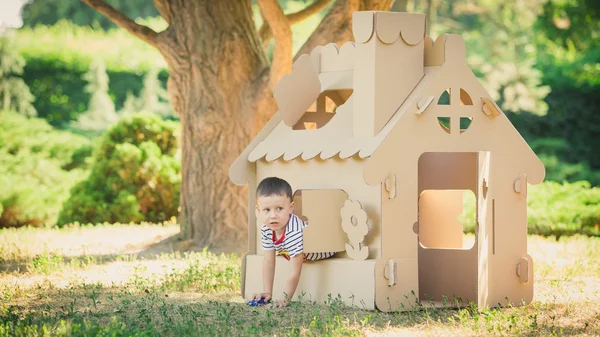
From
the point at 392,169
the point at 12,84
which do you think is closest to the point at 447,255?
the point at 392,169

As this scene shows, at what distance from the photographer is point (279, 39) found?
904 centimetres

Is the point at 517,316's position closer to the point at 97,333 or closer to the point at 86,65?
the point at 97,333

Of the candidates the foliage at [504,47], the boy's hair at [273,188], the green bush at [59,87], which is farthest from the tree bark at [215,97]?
the green bush at [59,87]

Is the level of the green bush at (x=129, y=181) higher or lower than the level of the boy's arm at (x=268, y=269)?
higher

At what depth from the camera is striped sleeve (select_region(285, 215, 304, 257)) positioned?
565cm

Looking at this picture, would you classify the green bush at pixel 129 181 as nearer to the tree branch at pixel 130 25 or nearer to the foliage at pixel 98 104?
the tree branch at pixel 130 25

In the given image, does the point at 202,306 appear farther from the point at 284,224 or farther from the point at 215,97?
the point at 215,97

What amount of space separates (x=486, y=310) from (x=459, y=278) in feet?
3.85

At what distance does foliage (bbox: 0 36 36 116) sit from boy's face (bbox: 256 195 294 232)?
16.7 m

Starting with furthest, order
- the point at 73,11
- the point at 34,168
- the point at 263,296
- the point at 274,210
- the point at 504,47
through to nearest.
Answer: the point at 73,11 < the point at 504,47 < the point at 34,168 < the point at 263,296 < the point at 274,210

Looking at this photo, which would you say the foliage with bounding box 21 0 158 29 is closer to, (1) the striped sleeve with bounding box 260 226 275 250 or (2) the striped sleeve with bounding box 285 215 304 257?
(1) the striped sleeve with bounding box 260 226 275 250

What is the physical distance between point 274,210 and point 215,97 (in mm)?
4169

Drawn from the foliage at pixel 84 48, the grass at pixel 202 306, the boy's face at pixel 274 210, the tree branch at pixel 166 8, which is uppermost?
the foliage at pixel 84 48

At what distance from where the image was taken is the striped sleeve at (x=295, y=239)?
222 inches
